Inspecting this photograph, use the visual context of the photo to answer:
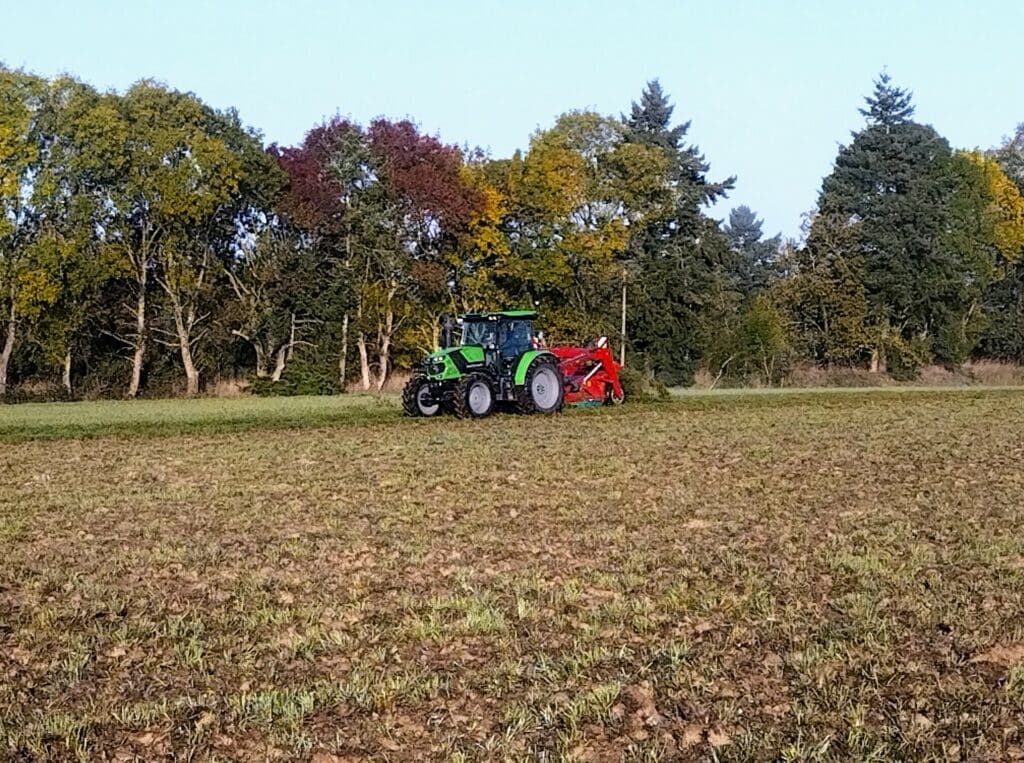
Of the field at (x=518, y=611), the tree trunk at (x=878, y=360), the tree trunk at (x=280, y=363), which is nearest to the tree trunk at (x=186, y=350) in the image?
the tree trunk at (x=280, y=363)

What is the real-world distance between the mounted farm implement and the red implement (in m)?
1.18

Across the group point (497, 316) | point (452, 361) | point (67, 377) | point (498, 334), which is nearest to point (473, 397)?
point (452, 361)

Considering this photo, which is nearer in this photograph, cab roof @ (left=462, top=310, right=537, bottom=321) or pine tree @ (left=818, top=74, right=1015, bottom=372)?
cab roof @ (left=462, top=310, right=537, bottom=321)

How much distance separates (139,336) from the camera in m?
38.5

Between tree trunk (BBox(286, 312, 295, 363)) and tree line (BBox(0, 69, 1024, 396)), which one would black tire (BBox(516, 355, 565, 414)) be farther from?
tree trunk (BBox(286, 312, 295, 363))

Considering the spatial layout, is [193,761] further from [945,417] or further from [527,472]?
[945,417]

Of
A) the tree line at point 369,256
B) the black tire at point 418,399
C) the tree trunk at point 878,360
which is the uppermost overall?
the tree line at point 369,256

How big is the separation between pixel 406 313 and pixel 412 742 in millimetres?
37310

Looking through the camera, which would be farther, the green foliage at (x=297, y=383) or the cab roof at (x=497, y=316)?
the green foliage at (x=297, y=383)

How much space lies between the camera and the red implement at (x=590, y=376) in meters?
24.7

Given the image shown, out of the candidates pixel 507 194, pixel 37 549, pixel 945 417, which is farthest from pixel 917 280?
pixel 37 549

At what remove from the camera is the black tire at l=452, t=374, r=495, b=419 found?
70.6ft

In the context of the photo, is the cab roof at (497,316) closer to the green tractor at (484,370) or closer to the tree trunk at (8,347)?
the green tractor at (484,370)

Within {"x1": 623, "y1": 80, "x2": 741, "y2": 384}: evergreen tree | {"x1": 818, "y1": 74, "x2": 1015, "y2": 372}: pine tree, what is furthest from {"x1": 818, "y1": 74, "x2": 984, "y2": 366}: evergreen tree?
{"x1": 623, "y1": 80, "x2": 741, "y2": 384}: evergreen tree
